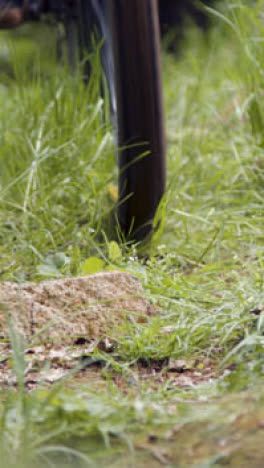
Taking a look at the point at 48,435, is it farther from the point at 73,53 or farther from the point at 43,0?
the point at 43,0

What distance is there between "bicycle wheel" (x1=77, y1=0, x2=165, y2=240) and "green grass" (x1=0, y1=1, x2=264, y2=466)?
0.09 metres

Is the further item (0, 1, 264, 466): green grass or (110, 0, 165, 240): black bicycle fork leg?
(110, 0, 165, 240): black bicycle fork leg

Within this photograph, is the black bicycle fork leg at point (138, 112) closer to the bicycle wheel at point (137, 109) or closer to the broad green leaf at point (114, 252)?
the bicycle wheel at point (137, 109)

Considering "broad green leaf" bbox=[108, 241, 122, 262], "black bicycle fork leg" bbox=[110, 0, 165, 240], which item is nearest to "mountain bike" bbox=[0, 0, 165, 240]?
"black bicycle fork leg" bbox=[110, 0, 165, 240]

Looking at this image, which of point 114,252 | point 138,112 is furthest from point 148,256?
point 138,112

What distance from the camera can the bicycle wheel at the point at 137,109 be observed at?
227 centimetres

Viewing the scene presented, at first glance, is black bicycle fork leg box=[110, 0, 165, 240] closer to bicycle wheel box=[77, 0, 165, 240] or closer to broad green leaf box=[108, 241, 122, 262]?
bicycle wheel box=[77, 0, 165, 240]

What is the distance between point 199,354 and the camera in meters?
1.74

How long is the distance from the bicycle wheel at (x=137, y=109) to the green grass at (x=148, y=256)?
0.28ft

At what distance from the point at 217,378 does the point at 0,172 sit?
1548 mm

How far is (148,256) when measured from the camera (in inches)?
92.6

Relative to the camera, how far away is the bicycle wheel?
2.27 meters

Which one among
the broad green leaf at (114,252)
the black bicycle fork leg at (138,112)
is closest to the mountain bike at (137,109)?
the black bicycle fork leg at (138,112)

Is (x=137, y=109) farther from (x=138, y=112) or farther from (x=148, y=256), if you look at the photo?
(x=148, y=256)
